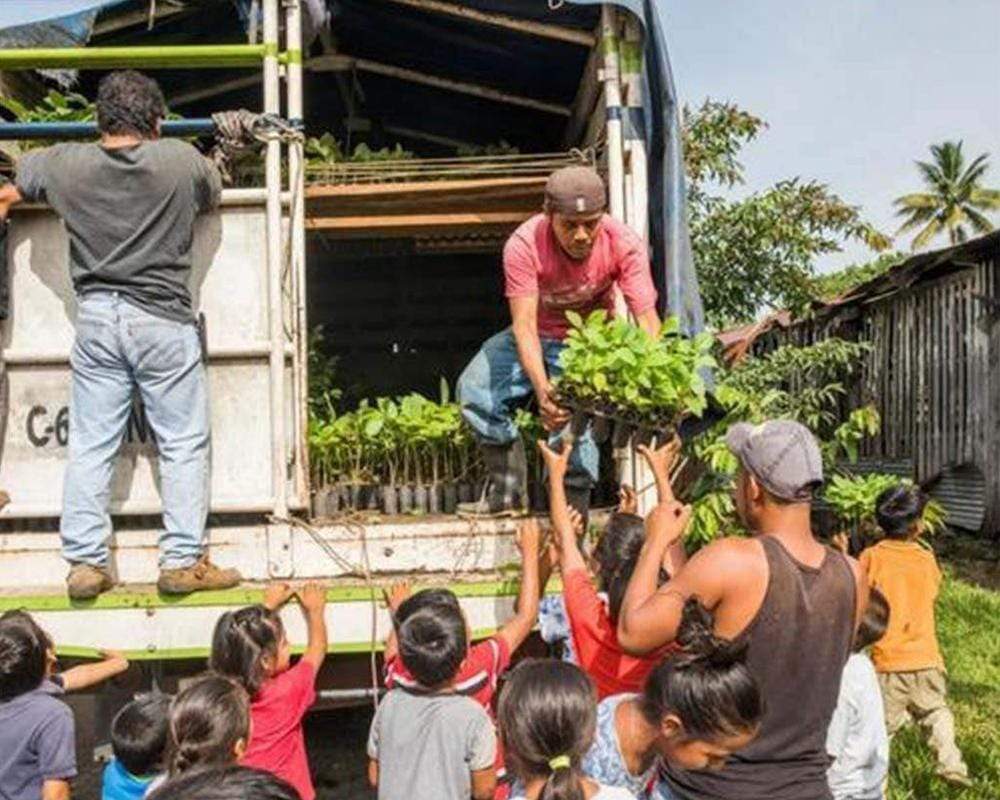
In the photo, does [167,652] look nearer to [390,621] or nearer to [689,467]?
[390,621]

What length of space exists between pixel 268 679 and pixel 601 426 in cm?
143

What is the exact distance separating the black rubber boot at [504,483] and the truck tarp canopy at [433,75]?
3.28 ft

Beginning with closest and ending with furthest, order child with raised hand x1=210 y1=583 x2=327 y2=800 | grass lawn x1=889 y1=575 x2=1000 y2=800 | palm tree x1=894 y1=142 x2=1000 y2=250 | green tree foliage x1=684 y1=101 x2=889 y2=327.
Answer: child with raised hand x1=210 y1=583 x2=327 y2=800
grass lawn x1=889 y1=575 x2=1000 y2=800
green tree foliage x1=684 y1=101 x2=889 y2=327
palm tree x1=894 y1=142 x2=1000 y2=250

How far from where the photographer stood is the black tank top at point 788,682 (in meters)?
2.45

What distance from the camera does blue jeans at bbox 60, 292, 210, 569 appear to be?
3781mm

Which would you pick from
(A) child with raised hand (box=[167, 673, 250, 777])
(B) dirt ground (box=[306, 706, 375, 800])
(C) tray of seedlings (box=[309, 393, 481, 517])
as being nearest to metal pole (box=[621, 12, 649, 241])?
(C) tray of seedlings (box=[309, 393, 481, 517])

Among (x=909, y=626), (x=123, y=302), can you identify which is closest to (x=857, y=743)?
(x=909, y=626)

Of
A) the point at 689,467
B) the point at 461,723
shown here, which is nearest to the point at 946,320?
the point at 689,467

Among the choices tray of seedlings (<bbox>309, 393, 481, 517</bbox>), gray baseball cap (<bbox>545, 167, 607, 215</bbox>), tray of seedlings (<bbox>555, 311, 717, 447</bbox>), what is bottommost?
tray of seedlings (<bbox>309, 393, 481, 517</bbox>)

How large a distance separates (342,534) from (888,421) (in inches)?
456

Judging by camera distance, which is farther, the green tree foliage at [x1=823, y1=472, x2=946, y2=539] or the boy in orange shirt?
the green tree foliage at [x1=823, y1=472, x2=946, y2=539]

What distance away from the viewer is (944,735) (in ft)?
15.9

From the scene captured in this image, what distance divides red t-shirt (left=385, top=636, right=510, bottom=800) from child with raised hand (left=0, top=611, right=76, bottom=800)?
0.97m

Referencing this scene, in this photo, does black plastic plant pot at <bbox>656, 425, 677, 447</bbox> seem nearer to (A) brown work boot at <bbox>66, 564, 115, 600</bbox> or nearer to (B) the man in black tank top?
(B) the man in black tank top
